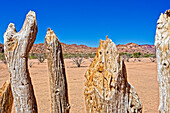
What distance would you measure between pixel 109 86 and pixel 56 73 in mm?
894

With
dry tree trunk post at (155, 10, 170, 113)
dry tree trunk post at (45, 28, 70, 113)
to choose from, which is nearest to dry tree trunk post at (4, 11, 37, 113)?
dry tree trunk post at (45, 28, 70, 113)

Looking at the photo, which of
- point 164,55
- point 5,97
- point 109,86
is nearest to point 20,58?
point 5,97

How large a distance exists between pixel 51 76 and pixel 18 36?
773 mm

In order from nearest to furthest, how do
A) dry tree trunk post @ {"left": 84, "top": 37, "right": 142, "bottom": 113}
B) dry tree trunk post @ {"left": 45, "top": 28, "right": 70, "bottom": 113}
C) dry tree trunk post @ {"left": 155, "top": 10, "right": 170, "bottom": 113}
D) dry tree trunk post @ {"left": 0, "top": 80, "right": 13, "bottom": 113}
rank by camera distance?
dry tree trunk post @ {"left": 155, "top": 10, "right": 170, "bottom": 113}, dry tree trunk post @ {"left": 84, "top": 37, "right": 142, "bottom": 113}, dry tree trunk post @ {"left": 45, "top": 28, "right": 70, "bottom": 113}, dry tree trunk post @ {"left": 0, "top": 80, "right": 13, "bottom": 113}

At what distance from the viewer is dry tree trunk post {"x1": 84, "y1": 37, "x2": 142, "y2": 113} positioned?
2.28 m

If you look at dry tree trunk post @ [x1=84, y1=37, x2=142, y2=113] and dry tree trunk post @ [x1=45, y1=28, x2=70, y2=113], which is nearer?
dry tree trunk post @ [x1=84, y1=37, x2=142, y2=113]

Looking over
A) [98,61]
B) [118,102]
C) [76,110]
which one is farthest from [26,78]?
[76,110]

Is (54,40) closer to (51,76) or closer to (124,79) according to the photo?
(51,76)

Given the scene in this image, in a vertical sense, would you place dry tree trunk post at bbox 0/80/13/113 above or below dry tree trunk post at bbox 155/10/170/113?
below

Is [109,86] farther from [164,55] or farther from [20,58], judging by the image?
[20,58]

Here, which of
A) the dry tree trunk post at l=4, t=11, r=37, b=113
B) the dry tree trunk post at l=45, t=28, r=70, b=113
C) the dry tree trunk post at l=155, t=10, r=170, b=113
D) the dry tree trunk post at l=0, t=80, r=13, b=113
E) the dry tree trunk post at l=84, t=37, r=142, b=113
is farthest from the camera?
the dry tree trunk post at l=0, t=80, r=13, b=113

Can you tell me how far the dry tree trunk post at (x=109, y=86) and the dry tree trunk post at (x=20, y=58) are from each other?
0.96m

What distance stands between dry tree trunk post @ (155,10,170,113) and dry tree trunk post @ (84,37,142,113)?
0.37 meters

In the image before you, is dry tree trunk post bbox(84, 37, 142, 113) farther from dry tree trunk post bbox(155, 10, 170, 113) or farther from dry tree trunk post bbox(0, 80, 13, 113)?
dry tree trunk post bbox(0, 80, 13, 113)
